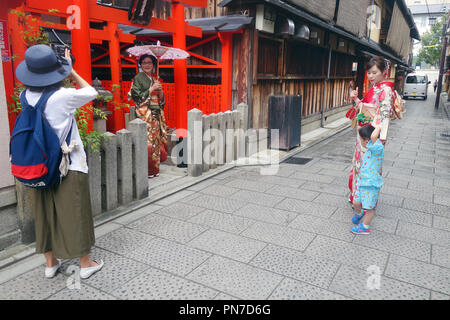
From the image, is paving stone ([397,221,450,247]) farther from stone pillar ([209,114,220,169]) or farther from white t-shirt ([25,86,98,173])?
white t-shirt ([25,86,98,173])

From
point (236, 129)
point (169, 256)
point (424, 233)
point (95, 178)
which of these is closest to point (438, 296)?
point (424, 233)

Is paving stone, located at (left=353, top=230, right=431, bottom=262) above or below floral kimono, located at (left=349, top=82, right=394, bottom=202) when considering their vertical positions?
below

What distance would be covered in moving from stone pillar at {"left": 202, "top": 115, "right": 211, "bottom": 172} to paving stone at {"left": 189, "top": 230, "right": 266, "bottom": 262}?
260 cm

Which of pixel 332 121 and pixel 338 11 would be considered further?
pixel 332 121

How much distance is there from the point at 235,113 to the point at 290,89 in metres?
3.73

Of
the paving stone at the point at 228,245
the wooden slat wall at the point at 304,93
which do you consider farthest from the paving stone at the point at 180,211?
the wooden slat wall at the point at 304,93

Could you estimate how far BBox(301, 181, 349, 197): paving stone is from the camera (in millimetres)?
5805

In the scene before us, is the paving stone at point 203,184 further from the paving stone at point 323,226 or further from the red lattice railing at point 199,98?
the red lattice railing at point 199,98

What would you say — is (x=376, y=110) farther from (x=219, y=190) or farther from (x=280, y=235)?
(x=219, y=190)

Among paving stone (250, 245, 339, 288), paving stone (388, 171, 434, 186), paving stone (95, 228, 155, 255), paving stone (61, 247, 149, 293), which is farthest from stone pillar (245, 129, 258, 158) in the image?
paving stone (61, 247, 149, 293)

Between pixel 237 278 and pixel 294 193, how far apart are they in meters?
2.77
